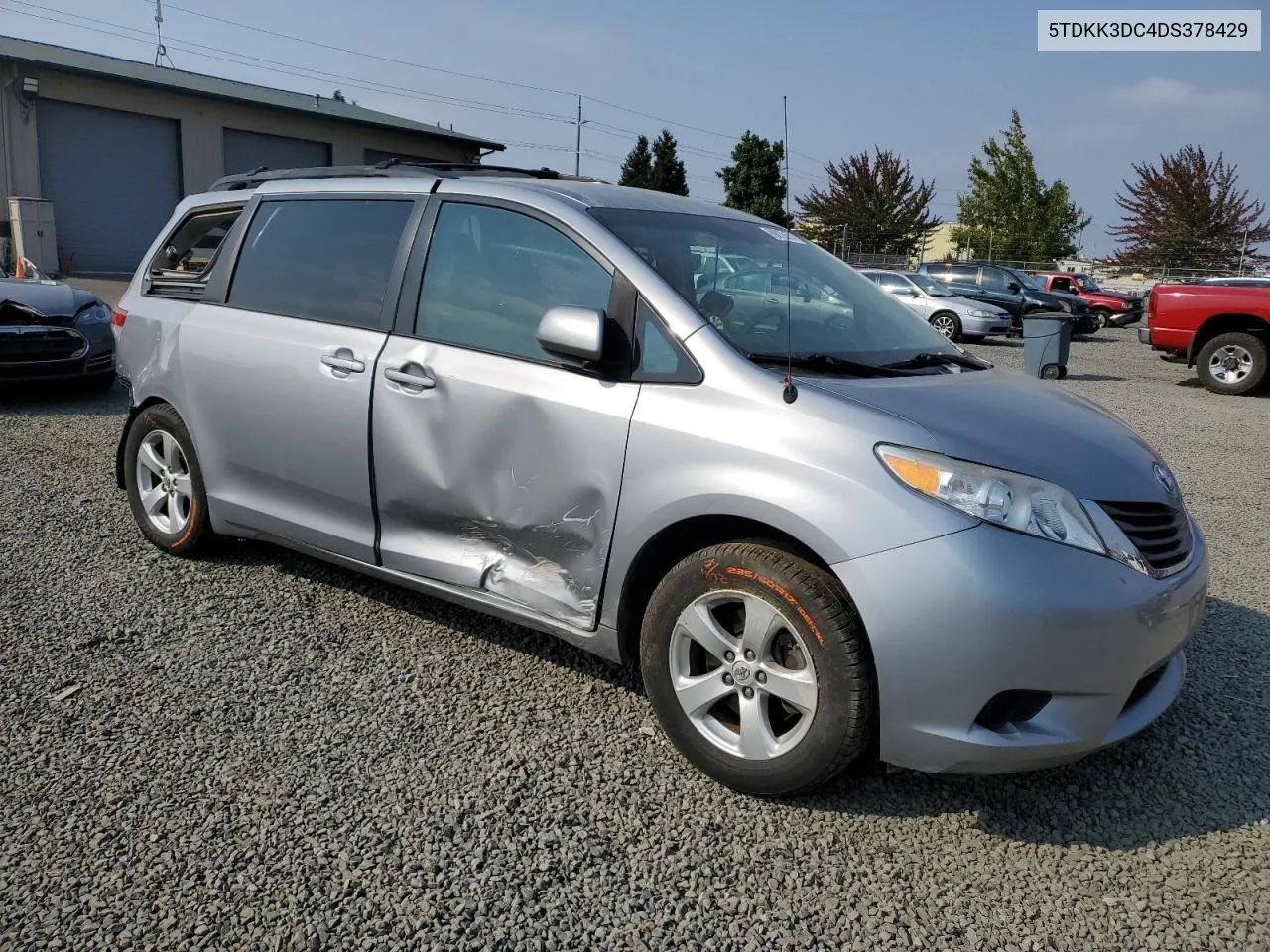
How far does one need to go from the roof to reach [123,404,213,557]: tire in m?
21.3

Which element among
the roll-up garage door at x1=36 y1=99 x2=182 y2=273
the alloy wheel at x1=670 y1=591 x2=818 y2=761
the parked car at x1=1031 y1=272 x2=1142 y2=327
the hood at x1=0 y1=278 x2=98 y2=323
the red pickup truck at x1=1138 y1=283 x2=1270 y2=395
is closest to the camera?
the alloy wheel at x1=670 y1=591 x2=818 y2=761

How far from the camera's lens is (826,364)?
322cm

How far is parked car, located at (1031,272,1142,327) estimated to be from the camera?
83.6 ft

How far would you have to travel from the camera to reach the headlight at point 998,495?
263cm

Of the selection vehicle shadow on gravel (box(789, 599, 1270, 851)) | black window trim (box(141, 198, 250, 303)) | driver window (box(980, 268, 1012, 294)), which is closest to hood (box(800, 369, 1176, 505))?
vehicle shadow on gravel (box(789, 599, 1270, 851))

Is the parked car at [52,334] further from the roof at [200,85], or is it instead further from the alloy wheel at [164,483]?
the roof at [200,85]

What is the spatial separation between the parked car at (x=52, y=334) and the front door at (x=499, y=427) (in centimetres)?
626

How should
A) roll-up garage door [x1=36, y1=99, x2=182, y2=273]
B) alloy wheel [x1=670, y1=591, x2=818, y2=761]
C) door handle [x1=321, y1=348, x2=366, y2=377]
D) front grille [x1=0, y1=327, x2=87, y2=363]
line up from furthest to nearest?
roll-up garage door [x1=36, y1=99, x2=182, y2=273] → front grille [x1=0, y1=327, x2=87, y2=363] → door handle [x1=321, y1=348, x2=366, y2=377] → alloy wheel [x1=670, y1=591, x2=818, y2=761]

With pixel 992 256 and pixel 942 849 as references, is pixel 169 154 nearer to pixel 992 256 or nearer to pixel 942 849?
pixel 942 849

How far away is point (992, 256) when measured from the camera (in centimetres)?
4188

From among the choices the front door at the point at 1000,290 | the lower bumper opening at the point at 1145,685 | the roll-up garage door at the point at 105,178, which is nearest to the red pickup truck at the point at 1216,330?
the front door at the point at 1000,290

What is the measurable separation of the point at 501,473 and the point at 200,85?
2735 cm

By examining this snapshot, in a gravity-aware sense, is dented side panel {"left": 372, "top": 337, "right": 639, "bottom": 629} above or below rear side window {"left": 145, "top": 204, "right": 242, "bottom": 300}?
below

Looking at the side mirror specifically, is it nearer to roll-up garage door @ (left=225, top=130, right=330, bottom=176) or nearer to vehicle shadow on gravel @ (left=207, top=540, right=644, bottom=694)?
vehicle shadow on gravel @ (left=207, top=540, right=644, bottom=694)
